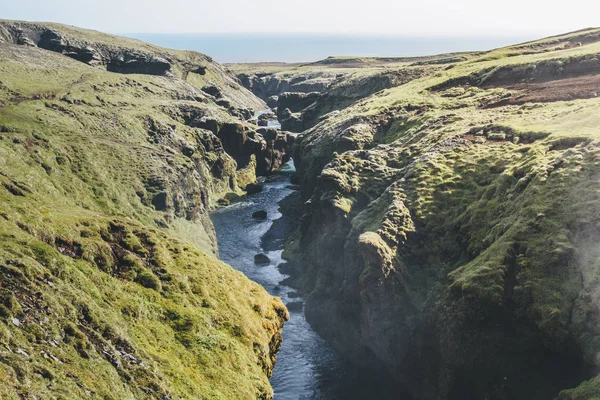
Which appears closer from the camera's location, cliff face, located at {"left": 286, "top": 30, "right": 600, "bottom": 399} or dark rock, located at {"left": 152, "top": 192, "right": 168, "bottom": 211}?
cliff face, located at {"left": 286, "top": 30, "right": 600, "bottom": 399}

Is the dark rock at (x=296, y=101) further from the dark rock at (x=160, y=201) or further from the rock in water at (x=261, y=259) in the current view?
the dark rock at (x=160, y=201)

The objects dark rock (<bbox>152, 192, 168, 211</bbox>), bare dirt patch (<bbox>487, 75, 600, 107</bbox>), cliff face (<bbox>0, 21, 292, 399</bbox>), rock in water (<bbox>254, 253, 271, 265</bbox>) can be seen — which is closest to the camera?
cliff face (<bbox>0, 21, 292, 399</bbox>)

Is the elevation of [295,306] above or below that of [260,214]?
below

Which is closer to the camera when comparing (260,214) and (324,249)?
(324,249)

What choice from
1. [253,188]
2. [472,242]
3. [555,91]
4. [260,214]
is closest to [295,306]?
[472,242]

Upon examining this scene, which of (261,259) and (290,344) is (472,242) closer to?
(290,344)

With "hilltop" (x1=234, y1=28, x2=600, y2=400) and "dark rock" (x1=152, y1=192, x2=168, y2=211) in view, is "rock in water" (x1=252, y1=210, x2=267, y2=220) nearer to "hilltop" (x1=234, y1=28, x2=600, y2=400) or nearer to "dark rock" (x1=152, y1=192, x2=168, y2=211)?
"hilltop" (x1=234, y1=28, x2=600, y2=400)

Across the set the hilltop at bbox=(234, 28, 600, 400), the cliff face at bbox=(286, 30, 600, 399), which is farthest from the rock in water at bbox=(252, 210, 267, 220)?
the cliff face at bbox=(286, 30, 600, 399)
